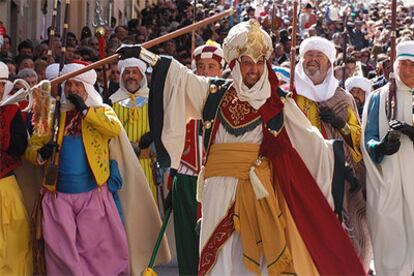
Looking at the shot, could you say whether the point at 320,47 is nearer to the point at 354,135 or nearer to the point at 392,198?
the point at 354,135

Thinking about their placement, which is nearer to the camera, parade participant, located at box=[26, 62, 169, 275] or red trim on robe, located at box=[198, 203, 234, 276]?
red trim on robe, located at box=[198, 203, 234, 276]

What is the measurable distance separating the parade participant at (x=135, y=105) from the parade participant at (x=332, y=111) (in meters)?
1.70

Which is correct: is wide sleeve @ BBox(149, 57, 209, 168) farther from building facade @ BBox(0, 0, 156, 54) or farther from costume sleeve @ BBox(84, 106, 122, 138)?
building facade @ BBox(0, 0, 156, 54)

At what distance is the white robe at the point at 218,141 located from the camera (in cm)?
789

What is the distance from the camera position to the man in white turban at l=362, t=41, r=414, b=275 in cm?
888

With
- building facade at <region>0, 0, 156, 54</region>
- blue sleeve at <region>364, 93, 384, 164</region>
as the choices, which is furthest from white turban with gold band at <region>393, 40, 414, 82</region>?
building facade at <region>0, 0, 156, 54</region>

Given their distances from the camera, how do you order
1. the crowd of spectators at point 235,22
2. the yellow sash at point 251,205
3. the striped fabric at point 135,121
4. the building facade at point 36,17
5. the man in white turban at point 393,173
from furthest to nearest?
the building facade at point 36,17 → the crowd of spectators at point 235,22 → the striped fabric at point 135,121 → the man in white turban at point 393,173 → the yellow sash at point 251,205

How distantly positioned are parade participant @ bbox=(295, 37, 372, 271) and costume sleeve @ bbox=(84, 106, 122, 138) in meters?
1.40

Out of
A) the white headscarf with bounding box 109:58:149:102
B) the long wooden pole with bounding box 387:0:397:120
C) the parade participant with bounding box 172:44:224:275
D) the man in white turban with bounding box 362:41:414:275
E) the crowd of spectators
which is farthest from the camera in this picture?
the crowd of spectators

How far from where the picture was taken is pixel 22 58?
12.6 m

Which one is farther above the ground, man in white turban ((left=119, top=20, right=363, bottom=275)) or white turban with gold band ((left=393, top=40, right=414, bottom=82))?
white turban with gold band ((left=393, top=40, right=414, bottom=82))

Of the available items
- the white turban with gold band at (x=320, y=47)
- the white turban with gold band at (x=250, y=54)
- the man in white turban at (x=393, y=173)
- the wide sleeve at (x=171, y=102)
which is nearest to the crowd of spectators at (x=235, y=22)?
the white turban with gold band at (x=320, y=47)

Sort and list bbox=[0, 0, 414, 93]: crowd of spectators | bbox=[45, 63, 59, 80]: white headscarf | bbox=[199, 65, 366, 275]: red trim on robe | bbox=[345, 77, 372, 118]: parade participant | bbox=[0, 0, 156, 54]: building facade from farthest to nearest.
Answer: bbox=[0, 0, 156, 54]: building facade → bbox=[0, 0, 414, 93]: crowd of spectators → bbox=[345, 77, 372, 118]: parade participant → bbox=[45, 63, 59, 80]: white headscarf → bbox=[199, 65, 366, 275]: red trim on robe

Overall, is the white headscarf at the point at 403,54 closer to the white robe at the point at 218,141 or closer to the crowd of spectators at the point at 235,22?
the white robe at the point at 218,141
